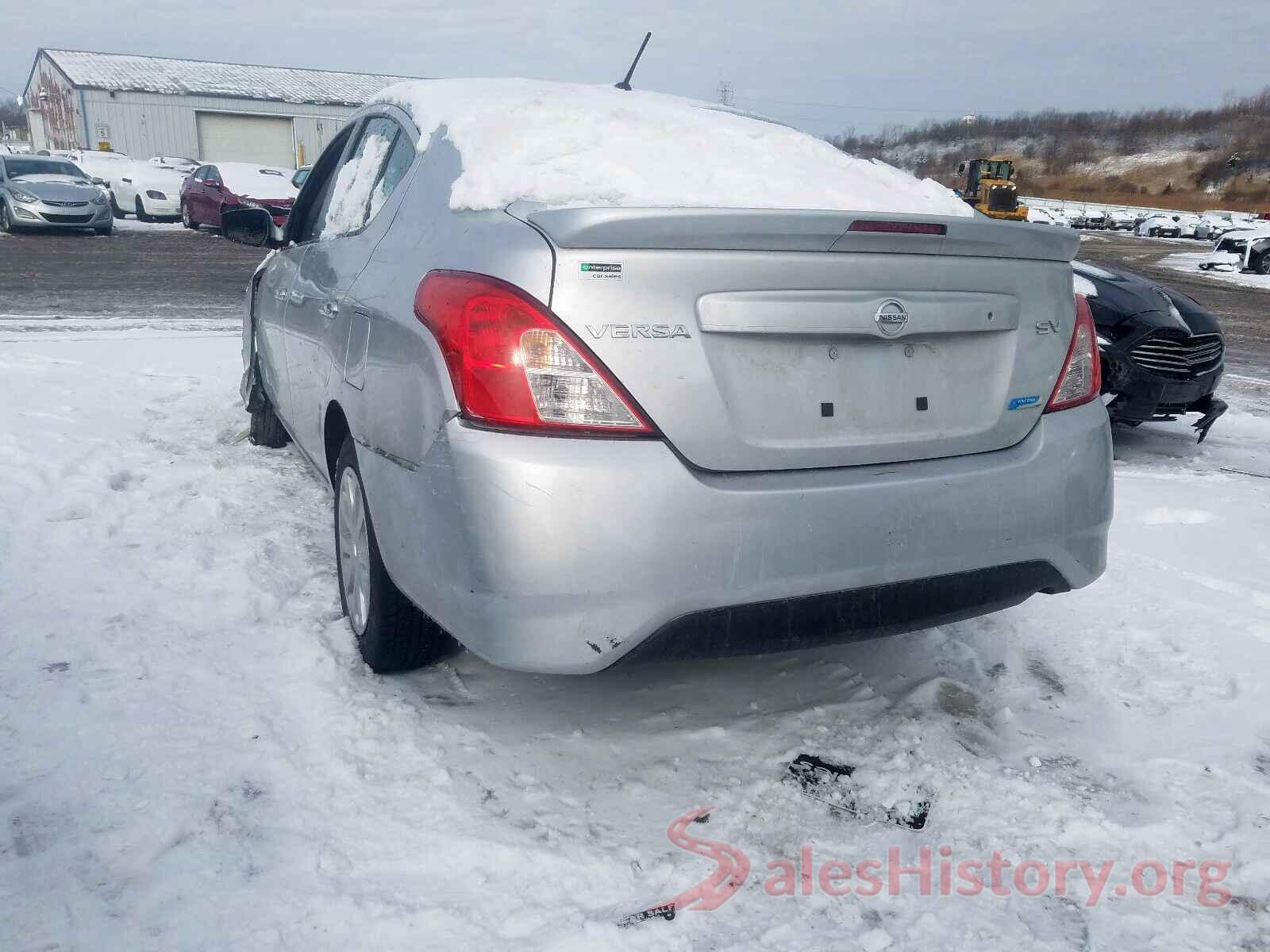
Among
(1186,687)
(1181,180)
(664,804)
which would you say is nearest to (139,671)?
(664,804)

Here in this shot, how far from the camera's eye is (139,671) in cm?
265

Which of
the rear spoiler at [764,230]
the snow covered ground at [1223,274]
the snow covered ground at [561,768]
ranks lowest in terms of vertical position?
the snow covered ground at [1223,274]

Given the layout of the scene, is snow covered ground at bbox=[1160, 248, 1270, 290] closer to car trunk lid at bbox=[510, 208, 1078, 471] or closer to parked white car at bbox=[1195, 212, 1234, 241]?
car trunk lid at bbox=[510, 208, 1078, 471]

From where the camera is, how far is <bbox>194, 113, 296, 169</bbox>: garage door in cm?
4281

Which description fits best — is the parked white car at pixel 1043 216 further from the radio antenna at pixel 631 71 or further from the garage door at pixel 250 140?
the radio antenna at pixel 631 71

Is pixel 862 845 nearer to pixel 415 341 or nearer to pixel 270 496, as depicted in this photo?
pixel 415 341

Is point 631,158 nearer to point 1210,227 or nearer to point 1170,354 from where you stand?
point 1170,354

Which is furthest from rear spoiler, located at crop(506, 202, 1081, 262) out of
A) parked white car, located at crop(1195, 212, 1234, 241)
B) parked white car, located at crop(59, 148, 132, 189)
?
parked white car, located at crop(1195, 212, 1234, 241)

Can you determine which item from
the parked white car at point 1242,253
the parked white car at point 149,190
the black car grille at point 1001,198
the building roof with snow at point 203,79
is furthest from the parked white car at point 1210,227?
the parked white car at point 149,190

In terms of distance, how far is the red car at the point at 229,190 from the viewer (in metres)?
20.3

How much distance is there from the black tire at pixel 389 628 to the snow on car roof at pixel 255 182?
64.8ft

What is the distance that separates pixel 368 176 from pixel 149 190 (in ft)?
76.3

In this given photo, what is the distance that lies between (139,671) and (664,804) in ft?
4.77

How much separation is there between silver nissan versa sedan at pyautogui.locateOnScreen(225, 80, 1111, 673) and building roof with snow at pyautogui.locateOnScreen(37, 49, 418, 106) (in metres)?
42.6
